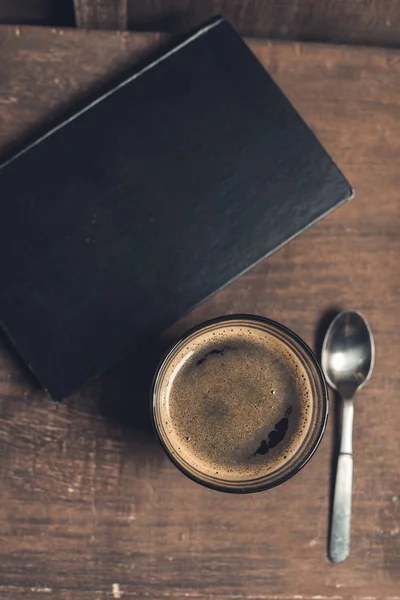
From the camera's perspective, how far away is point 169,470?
2.62 feet

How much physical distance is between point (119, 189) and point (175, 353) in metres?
0.19

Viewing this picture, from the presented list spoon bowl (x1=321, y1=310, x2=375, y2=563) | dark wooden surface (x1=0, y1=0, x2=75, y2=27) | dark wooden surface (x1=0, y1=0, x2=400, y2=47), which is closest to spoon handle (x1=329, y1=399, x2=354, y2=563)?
spoon bowl (x1=321, y1=310, x2=375, y2=563)

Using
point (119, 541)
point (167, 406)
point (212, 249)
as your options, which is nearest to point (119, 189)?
point (212, 249)

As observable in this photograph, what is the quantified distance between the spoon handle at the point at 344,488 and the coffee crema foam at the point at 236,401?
0.22 feet

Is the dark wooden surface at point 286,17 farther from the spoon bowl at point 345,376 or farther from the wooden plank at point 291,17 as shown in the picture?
the spoon bowl at point 345,376

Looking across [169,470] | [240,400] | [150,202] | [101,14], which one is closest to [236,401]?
[240,400]

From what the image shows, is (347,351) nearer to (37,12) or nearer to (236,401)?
(236,401)

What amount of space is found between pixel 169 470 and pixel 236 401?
0.38 ft

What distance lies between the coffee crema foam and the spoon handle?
0.07 metres

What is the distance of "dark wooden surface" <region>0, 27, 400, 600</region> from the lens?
0.79 meters

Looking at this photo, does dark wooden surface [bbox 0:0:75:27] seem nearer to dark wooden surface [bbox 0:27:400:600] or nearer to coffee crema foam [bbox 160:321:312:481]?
dark wooden surface [bbox 0:27:400:600]

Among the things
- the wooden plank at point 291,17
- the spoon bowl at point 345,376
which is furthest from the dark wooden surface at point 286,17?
the spoon bowl at point 345,376

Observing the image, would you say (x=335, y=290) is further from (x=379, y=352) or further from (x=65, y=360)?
(x=65, y=360)

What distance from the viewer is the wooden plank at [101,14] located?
796 millimetres
